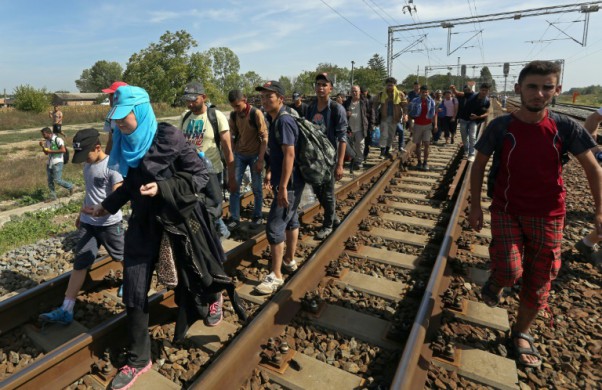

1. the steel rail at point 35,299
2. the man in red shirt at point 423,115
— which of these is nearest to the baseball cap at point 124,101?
the steel rail at point 35,299

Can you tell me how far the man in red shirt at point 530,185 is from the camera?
250 centimetres

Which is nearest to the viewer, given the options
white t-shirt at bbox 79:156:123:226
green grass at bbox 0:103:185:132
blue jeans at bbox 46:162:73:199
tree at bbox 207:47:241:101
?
white t-shirt at bbox 79:156:123:226

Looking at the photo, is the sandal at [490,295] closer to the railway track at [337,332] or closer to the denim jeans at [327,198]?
the railway track at [337,332]

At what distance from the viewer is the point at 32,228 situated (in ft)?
19.6

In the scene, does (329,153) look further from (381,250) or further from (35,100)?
(35,100)

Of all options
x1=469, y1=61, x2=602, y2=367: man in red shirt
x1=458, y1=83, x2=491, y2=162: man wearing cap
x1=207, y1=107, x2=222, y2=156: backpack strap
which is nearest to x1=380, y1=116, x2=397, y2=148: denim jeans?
x1=458, y1=83, x2=491, y2=162: man wearing cap

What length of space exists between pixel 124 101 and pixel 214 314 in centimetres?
187

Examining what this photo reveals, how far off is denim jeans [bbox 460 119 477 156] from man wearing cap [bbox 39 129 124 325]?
813 centimetres

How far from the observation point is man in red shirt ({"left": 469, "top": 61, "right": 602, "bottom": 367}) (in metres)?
2.50

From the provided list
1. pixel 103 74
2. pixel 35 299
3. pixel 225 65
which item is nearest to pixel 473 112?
pixel 35 299

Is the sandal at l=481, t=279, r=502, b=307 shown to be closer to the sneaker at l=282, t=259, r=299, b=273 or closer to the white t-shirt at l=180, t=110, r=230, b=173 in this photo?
the sneaker at l=282, t=259, r=299, b=273

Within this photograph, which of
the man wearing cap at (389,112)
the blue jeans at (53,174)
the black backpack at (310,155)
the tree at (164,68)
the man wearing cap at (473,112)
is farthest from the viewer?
the tree at (164,68)

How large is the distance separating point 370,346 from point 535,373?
115 centimetres

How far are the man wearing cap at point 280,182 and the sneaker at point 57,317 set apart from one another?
1.66 m
